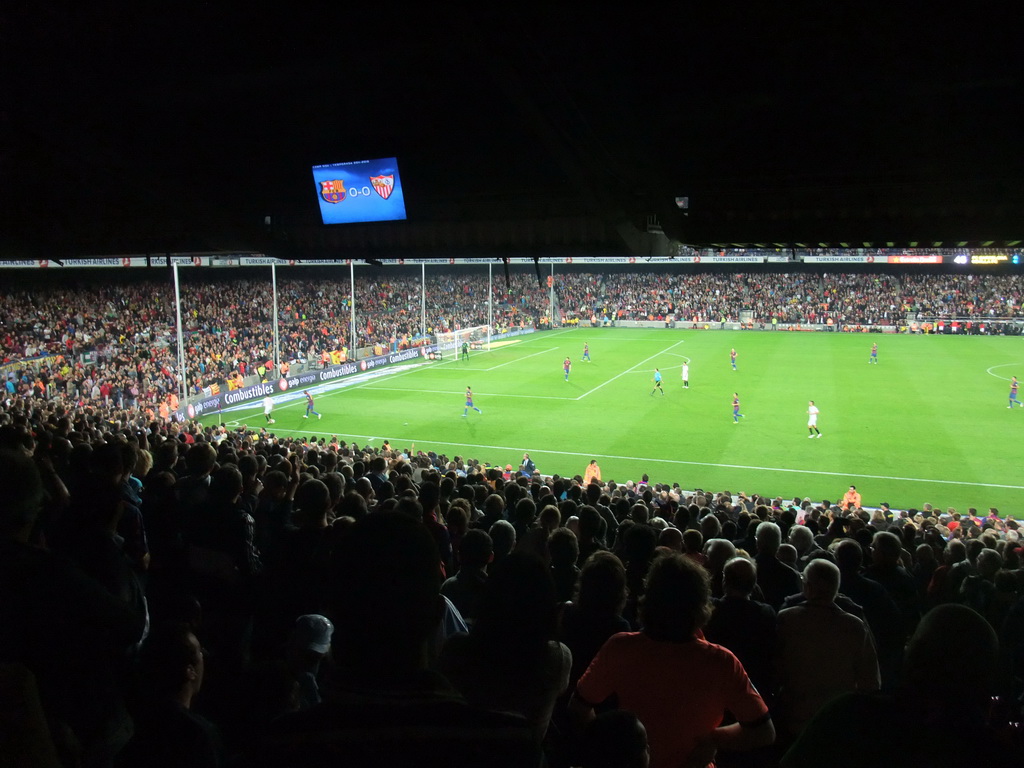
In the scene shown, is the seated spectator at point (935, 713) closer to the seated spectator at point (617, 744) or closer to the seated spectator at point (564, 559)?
the seated spectator at point (617, 744)

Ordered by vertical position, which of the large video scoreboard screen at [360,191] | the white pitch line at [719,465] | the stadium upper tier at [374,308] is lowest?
the white pitch line at [719,465]

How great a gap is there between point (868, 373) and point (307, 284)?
39377mm

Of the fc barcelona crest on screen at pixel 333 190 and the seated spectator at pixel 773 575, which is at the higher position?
the fc barcelona crest on screen at pixel 333 190

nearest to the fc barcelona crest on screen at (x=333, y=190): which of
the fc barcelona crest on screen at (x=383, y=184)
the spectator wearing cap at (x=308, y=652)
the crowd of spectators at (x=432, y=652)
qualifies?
the fc barcelona crest on screen at (x=383, y=184)

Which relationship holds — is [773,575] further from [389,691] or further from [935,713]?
[389,691]

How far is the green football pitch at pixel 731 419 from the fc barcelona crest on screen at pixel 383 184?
11450mm

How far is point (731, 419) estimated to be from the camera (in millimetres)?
27719

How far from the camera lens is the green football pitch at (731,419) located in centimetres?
2103

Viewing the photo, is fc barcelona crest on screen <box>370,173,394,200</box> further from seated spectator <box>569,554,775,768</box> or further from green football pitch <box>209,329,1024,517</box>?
green football pitch <box>209,329,1024,517</box>

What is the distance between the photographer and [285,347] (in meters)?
42.7

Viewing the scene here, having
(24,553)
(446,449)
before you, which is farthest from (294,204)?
(24,553)

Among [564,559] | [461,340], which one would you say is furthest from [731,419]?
[461,340]

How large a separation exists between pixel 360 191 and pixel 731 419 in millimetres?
19295

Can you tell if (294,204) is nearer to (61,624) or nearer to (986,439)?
(61,624)
